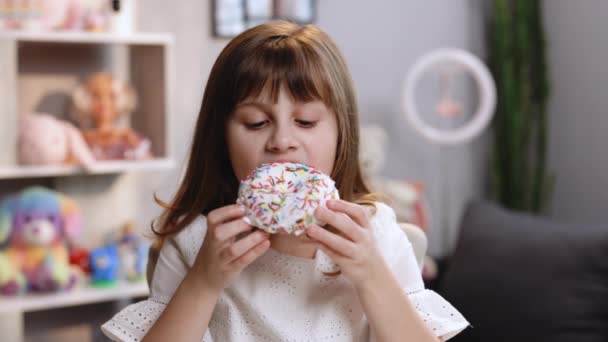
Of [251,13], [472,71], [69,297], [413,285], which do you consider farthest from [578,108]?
[413,285]

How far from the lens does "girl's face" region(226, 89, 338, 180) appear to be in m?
0.99

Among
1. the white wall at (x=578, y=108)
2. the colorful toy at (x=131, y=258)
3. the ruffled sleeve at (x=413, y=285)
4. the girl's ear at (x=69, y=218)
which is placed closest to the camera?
the ruffled sleeve at (x=413, y=285)

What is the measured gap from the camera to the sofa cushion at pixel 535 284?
207 cm

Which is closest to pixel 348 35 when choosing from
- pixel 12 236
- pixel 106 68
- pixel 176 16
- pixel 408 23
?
pixel 408 23

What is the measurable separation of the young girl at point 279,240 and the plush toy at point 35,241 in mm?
1291

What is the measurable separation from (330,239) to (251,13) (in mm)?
2244

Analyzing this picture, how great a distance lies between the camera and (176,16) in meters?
2.90

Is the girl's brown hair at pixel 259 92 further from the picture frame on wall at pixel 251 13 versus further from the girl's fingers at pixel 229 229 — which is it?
the picture frame on wall at pixel 251 13

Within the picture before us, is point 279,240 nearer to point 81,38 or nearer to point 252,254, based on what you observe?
point 252,254

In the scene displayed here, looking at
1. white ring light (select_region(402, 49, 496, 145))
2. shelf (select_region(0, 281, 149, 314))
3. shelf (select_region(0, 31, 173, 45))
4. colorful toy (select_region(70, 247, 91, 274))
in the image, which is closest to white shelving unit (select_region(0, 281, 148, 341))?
shelf (select_region(0, 281, 149, 314))

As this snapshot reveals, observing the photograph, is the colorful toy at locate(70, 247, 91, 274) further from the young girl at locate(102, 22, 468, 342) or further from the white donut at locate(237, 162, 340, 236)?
the white donut at locate(237, 162, 340, 236)

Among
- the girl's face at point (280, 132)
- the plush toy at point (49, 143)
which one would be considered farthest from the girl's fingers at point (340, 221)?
the plush toy at point (49, 143)

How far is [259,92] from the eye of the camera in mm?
1009

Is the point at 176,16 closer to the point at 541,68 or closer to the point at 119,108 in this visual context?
the point at 119,108
